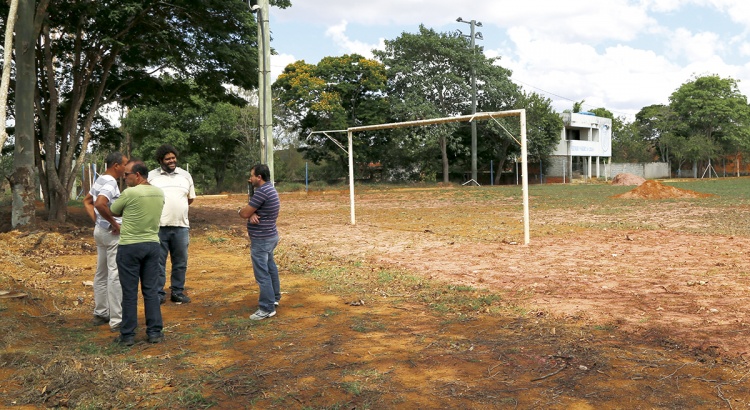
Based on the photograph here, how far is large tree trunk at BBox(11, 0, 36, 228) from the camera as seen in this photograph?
13375mm

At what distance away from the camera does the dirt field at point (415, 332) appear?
169 inches

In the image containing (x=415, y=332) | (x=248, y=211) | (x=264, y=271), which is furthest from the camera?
(x=264, y=271)

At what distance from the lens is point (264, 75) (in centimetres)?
1161

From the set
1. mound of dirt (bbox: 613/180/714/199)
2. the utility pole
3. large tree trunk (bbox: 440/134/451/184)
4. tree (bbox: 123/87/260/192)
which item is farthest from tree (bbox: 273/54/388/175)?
the utility pole

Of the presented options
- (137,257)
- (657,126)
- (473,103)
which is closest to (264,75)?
(137,257)

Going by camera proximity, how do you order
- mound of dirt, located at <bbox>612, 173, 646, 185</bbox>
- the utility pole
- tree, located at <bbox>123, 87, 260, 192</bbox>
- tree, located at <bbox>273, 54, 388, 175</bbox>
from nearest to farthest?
the utility pole → tree, located at <bbox>123, 87, 260, 192</bbox> → tree, located at <bbox>273, 54, 388, 175</bbox> → mound of dirt, located at <bbox>612, 173, 646, 185</bbox>

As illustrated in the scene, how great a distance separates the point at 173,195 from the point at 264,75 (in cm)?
493

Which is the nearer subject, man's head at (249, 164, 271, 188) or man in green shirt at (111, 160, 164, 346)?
man in green shirt at (111, 160, 164, 346)

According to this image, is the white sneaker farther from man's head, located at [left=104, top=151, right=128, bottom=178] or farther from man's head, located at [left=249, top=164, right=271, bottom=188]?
man's head, located at [left=104, top=151, right=128, bottom=178]

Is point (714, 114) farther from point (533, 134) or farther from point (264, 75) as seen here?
point (264, 75)

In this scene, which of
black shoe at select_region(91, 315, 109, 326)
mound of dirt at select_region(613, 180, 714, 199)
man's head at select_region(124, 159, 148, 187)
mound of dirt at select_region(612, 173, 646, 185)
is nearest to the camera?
man's head at select_region(124, 159, 148, 187)

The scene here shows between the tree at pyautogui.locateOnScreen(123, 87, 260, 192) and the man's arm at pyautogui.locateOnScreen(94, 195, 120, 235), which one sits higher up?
the tree at pyautogui.locateOnScreen(123, 87, 260, 192)

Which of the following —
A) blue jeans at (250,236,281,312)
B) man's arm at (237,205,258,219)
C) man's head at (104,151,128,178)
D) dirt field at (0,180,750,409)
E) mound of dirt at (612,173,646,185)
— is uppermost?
man's head at (104,151,128,178)

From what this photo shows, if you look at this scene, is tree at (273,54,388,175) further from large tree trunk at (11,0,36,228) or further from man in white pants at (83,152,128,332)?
man in white pants at (83,152,128,332)
